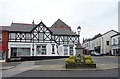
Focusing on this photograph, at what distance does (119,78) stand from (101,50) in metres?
42.2

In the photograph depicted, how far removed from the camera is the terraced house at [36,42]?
2709 centimetres

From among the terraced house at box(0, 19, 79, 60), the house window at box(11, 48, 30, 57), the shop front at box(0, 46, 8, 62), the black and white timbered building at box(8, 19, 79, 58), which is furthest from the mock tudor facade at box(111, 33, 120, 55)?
the shop front at box(0, 46, 8, 62)

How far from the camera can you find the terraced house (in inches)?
1067

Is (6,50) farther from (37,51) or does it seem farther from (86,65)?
(86,65)

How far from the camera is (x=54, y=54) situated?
28.8 m

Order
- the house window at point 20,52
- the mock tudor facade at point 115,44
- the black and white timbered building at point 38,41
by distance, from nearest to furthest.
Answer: the house window at point 20,52
the black and white timbered building at point 38,41
the mock tudor facade at point 115,44

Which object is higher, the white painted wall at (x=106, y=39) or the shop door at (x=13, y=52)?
the white painted wall at (x=106, y=39)

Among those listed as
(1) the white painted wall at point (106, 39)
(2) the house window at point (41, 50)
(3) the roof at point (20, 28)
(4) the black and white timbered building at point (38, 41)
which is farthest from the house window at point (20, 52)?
(1) the white painted wall at point (106, 39)

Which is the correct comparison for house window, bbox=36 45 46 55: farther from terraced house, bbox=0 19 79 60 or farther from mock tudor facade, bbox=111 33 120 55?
mock tudor facade, bbox=111 33 120 55

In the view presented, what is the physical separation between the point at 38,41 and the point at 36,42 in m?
0.51

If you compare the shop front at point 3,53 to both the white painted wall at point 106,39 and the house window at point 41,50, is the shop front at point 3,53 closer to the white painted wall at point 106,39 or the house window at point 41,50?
the house window at point 41,50

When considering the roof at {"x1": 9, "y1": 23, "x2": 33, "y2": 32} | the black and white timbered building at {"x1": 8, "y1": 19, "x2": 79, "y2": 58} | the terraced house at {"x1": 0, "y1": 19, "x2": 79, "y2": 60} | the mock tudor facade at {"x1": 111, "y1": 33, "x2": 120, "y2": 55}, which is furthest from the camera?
the mock tudor facade at {"x1": 111, "y1": 33, "x2": 120, "y2": 55}

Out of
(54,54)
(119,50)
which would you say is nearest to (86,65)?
(54,54)

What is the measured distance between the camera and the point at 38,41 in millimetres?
28422
